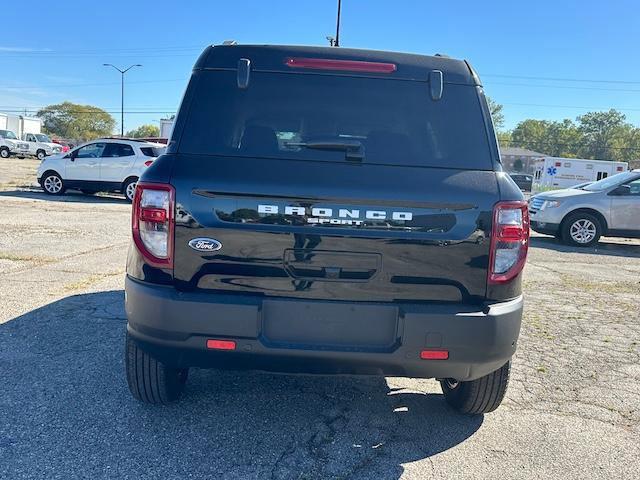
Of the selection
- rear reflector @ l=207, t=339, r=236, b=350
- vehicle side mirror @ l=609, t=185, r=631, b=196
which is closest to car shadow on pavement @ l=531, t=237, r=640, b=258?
vehicle side mirror @ l=609, t=185, r=631, b=196

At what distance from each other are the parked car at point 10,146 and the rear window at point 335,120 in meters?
41.5

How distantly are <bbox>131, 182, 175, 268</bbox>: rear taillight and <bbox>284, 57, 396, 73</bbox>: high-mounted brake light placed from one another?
93cm

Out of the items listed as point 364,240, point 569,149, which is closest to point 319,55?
point 364,240

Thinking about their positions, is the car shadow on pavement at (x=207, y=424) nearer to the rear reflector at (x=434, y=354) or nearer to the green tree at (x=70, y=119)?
the rear reflector at (x=434, y=354)

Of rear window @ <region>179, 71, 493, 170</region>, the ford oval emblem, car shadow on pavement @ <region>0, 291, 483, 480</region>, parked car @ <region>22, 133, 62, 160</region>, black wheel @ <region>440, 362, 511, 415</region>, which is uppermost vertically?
parked car @ <region>22, 133, 62, 160</region>

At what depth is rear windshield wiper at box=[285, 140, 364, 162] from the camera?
256cm

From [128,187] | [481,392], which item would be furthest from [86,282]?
[128,187]

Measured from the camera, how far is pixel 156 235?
8.05 feet

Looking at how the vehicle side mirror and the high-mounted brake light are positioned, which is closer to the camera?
the high-mounted brake light

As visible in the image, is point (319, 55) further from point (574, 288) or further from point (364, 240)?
point (574, 288)

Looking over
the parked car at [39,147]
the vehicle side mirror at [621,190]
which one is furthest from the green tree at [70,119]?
the vehicle side mirror at [621,190]

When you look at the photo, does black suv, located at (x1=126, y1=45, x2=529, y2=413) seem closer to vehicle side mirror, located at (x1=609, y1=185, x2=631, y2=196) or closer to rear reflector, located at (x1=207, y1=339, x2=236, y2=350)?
rear reflector, located at (x1=207, y1=339, x2=236, y2=350)

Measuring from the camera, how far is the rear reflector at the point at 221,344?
7.95ft

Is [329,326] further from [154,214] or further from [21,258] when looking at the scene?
[21,258]
